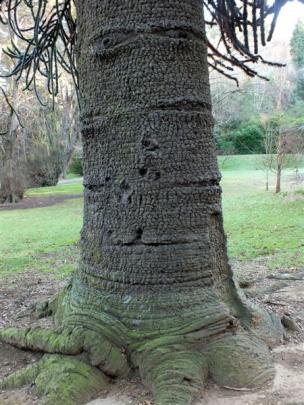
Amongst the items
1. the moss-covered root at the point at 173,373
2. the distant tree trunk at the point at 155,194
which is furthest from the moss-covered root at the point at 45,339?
the moss-covered root at the point at 173,373

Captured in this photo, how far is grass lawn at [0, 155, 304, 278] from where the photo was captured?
7.94 meters

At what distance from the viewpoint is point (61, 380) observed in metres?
2.41

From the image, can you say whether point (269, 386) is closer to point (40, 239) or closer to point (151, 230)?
point (151, 230)

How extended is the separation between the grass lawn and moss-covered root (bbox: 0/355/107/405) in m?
4.47

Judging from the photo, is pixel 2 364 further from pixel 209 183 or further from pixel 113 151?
pixel 209 183

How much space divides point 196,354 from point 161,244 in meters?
0.58

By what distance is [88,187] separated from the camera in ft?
9.55

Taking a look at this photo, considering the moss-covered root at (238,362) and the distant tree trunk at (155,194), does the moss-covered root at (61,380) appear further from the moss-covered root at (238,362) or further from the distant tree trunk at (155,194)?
the moss-covered root at (238,362)

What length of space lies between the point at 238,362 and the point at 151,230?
2.60 ft

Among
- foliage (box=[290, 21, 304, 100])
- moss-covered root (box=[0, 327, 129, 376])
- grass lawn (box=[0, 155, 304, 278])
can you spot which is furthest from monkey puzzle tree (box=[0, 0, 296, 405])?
foliage (box=[290, 21, 304, 100])

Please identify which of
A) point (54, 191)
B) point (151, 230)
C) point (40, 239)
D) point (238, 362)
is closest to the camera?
point (238, 362)

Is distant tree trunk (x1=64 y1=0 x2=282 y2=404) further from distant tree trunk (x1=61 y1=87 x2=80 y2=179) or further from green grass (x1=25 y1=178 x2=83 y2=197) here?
green grass (x1=25 y1=178 x2=83 y2=197)

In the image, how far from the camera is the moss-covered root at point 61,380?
2342mm

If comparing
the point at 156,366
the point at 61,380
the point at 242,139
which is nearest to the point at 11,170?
the point at 61,380
